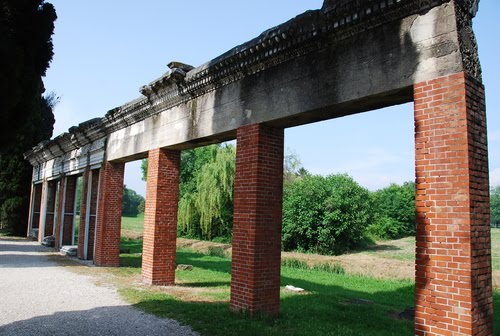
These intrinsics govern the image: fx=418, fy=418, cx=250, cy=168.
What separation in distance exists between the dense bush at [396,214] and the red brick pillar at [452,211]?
35629 millimetres

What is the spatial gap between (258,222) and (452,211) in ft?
11.4

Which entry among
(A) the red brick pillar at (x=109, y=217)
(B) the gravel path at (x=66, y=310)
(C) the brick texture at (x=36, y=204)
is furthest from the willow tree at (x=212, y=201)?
(B) the gravel path at (x=66, y=310)

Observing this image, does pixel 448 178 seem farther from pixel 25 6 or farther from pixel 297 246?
pixel 297 246

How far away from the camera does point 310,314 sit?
26.3 feet

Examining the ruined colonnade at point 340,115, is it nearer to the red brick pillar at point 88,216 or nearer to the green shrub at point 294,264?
the red brick pillar at point 88,216

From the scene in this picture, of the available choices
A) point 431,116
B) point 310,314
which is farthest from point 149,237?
point 431,116

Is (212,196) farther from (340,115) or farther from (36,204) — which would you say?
(340,115)

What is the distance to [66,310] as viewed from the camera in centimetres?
778

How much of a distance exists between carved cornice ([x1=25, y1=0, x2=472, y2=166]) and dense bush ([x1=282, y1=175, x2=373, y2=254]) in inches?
772

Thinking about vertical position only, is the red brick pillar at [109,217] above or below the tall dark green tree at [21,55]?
below

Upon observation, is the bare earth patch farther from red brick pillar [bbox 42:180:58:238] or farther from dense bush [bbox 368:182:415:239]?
red brick pillar [bbox 42:180:58:238]

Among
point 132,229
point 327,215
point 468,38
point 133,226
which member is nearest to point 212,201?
point 327,215

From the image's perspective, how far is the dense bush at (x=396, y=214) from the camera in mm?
40250

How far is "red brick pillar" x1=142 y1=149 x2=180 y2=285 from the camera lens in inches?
422
